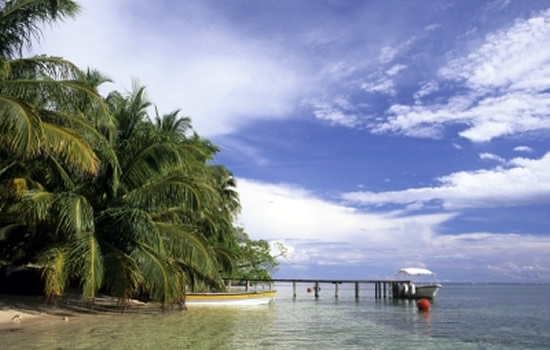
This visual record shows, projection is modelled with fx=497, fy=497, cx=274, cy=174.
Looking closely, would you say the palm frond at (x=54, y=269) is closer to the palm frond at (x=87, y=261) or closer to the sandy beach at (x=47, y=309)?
the palm frond at (x=87, y=261)

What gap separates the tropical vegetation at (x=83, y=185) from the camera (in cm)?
1279

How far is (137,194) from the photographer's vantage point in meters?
16.8

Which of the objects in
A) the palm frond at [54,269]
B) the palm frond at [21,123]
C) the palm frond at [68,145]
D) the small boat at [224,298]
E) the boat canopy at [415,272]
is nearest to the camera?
the palm frond at [21,123]

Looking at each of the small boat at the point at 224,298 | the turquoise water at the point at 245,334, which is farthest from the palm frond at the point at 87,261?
the small boat at the point at 224,298

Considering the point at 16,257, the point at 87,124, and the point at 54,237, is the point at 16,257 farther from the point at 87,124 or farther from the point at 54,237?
the point at 87,124

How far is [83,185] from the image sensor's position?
17.2 metres

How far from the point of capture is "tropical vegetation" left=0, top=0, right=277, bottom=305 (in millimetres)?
12789

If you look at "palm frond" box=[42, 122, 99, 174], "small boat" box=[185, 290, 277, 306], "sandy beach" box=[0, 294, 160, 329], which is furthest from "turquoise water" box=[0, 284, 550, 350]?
"palm frond" box=[42, 122, 99, 174]

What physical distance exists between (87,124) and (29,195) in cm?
270

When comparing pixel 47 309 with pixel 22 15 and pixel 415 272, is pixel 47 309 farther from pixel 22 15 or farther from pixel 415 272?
pixel 415 272

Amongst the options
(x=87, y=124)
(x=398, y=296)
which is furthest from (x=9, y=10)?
(x=398, y=296)

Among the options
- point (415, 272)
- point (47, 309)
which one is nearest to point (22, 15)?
point (47, 309)

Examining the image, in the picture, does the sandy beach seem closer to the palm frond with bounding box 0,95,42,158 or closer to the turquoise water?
the turquoise water

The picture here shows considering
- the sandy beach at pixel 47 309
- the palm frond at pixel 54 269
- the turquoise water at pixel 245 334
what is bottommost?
the turquoise water at pixel 245 334
